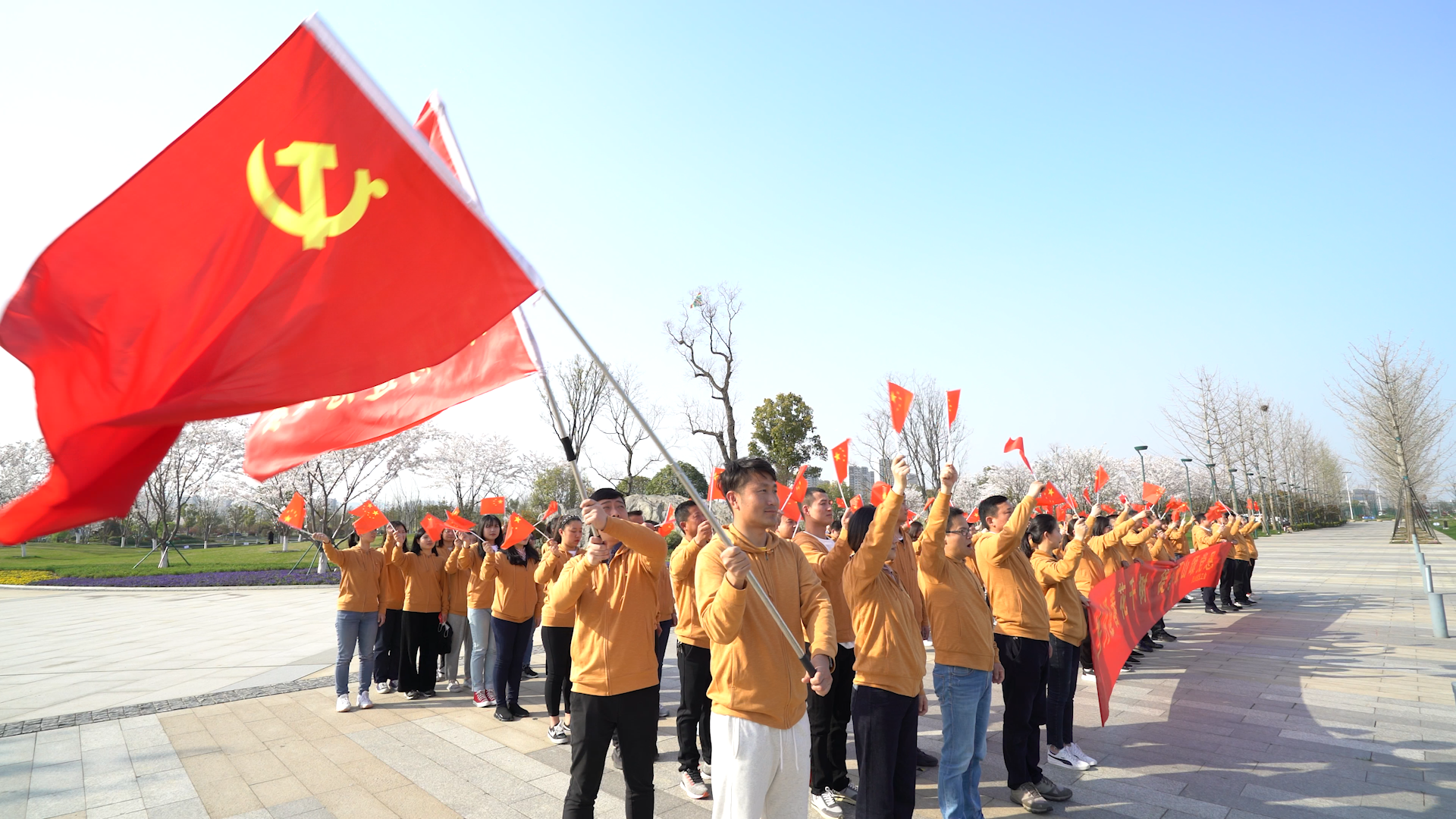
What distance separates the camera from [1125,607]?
7.72 metres

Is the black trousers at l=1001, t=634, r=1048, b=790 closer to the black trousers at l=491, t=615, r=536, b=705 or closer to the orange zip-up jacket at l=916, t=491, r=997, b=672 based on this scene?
the orange zip-up jacket at l=916, t=491, r=997, b=672

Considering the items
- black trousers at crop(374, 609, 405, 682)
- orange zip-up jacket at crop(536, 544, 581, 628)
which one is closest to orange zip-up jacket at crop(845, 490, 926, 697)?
orange zip-up jacket at crop(536, 544, 581, 628)

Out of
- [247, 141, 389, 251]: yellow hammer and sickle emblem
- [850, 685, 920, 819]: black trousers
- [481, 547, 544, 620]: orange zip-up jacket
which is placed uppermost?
[247, 141, 389, 251]: yellow hammer and sickle emblem

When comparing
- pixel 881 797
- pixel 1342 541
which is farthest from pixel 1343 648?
pixel 1342 541

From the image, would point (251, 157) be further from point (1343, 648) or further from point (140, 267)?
point (1343, 648)

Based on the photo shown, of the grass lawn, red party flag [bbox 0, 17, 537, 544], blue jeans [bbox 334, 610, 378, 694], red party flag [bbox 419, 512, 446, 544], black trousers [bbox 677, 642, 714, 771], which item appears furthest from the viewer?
the grass lawn

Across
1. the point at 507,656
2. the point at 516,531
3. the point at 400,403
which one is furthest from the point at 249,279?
the point at 507,656

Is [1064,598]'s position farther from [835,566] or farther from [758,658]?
[758,658]

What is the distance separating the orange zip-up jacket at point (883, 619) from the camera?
3.75 meters

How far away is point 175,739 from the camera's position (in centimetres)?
676

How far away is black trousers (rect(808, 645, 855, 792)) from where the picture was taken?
199 inches

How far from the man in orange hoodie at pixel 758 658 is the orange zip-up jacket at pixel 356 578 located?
595 cm

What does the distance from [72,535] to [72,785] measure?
5598 centimetres

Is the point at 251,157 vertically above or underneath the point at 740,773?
above
